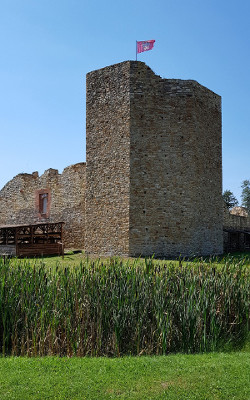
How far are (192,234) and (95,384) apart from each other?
36.1 ft

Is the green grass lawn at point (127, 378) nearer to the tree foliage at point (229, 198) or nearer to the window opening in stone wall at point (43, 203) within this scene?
the window opening in stone wall at point (43, 203)

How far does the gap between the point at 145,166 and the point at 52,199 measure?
718cm

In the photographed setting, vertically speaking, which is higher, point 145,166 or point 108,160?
point 108,160

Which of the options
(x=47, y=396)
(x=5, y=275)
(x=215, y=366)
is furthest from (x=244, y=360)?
(x=5, y=275)

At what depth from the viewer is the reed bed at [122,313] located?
5.57 metres

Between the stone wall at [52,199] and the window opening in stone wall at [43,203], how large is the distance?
190 millimetres

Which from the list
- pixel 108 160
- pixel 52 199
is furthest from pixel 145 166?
pixel 52 199

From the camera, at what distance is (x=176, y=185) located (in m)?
15.0

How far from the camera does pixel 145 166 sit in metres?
14.8

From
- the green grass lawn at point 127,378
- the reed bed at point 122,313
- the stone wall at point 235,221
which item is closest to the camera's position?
the green grass lawn at point 127,378

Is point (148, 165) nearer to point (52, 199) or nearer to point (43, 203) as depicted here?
point (52, 199)

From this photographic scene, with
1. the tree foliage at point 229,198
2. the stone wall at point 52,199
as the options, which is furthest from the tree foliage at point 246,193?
the stone wall at point 52,199

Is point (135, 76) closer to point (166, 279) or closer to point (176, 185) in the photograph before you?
point (176, 185)

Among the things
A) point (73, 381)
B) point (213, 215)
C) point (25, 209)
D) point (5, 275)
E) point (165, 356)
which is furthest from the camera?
point (25, 209)
